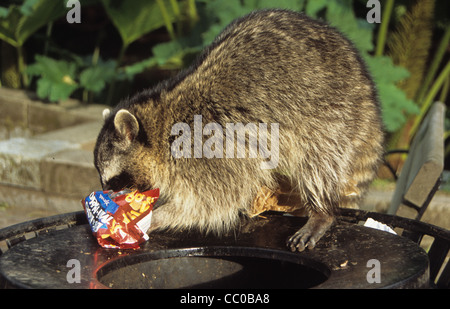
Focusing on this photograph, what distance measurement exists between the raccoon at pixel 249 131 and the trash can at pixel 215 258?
33 centimetres

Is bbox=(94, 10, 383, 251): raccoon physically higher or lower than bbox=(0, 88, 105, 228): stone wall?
higher

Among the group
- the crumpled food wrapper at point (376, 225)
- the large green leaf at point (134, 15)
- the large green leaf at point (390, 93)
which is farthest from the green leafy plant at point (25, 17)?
the crumpled food wrapper at point (376, 225)

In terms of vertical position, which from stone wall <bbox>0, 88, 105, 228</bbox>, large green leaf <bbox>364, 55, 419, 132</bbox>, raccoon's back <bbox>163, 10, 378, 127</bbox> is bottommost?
stone wall <bbox>0, 88, 105, 228</bbox>

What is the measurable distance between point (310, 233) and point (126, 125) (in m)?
0.93

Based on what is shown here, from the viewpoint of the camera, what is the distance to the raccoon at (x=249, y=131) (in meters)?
2.81

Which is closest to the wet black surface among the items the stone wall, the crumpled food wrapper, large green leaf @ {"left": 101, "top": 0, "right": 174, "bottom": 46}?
the crumpled food wrapper

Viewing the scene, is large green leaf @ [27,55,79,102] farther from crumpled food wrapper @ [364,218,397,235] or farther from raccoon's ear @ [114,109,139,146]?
crumpled food wrapper @ [364,218,397,235]

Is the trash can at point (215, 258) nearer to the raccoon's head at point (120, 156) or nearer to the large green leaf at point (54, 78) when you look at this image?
the raccoon's head at point (120, 156)

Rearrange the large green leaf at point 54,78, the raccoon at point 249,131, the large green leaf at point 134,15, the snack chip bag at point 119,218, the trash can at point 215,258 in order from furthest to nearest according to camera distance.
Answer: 1. the large green leaf at point 54,78
2. the large green leaf at point 134,15
3. the raccoon at point 249,131
4. the snack chip bag at point 119,218
5. the trash can at point 215,258

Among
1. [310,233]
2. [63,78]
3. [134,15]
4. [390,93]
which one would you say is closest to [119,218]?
[310,233]

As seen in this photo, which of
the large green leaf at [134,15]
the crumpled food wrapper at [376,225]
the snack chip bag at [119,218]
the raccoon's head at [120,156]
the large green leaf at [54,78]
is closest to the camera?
the snack chip bag at [119,218]

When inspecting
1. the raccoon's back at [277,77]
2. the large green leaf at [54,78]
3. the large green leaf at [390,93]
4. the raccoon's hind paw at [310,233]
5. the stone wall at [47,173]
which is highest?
the raccoon's back at [277,77]

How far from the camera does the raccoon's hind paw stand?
2.28 meters

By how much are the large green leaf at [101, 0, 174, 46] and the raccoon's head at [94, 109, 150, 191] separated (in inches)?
128
